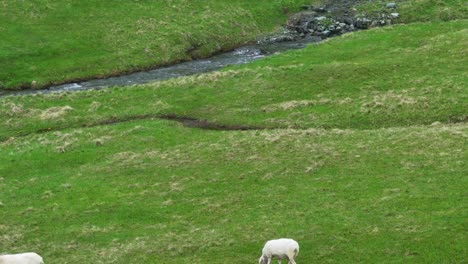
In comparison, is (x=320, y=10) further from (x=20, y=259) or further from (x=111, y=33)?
(x=20, y=259)

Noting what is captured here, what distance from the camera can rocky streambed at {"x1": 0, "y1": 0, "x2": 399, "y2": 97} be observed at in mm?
71312

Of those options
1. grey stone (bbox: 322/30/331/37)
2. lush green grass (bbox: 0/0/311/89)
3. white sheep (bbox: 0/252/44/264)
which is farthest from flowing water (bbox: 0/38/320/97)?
white sheep (bbox: 0/252/44/264)

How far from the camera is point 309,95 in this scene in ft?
186

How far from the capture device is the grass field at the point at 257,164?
33.1m

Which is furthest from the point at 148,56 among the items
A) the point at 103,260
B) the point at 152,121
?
the point at 103,260

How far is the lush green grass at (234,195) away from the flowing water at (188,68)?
18249mm

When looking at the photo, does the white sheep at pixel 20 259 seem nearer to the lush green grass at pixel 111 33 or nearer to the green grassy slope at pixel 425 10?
the lush green grass at pixel 111 33

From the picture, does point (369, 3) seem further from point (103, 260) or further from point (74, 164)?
point (103, 260)

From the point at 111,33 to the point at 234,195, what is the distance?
47334 millimetres

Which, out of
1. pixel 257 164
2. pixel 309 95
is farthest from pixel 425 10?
pixel 257 164

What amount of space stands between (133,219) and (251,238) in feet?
24.9

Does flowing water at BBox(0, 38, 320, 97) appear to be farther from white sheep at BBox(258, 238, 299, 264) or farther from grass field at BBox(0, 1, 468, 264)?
white sheep at BBox(258, 238, 299, 264)

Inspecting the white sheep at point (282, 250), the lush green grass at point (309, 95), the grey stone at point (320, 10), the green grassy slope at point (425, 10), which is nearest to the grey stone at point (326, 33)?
the green grassy slope at point (425, 10)

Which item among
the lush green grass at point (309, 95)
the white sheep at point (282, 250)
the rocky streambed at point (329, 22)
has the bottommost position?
the rocky streambed at point (329, 22)
